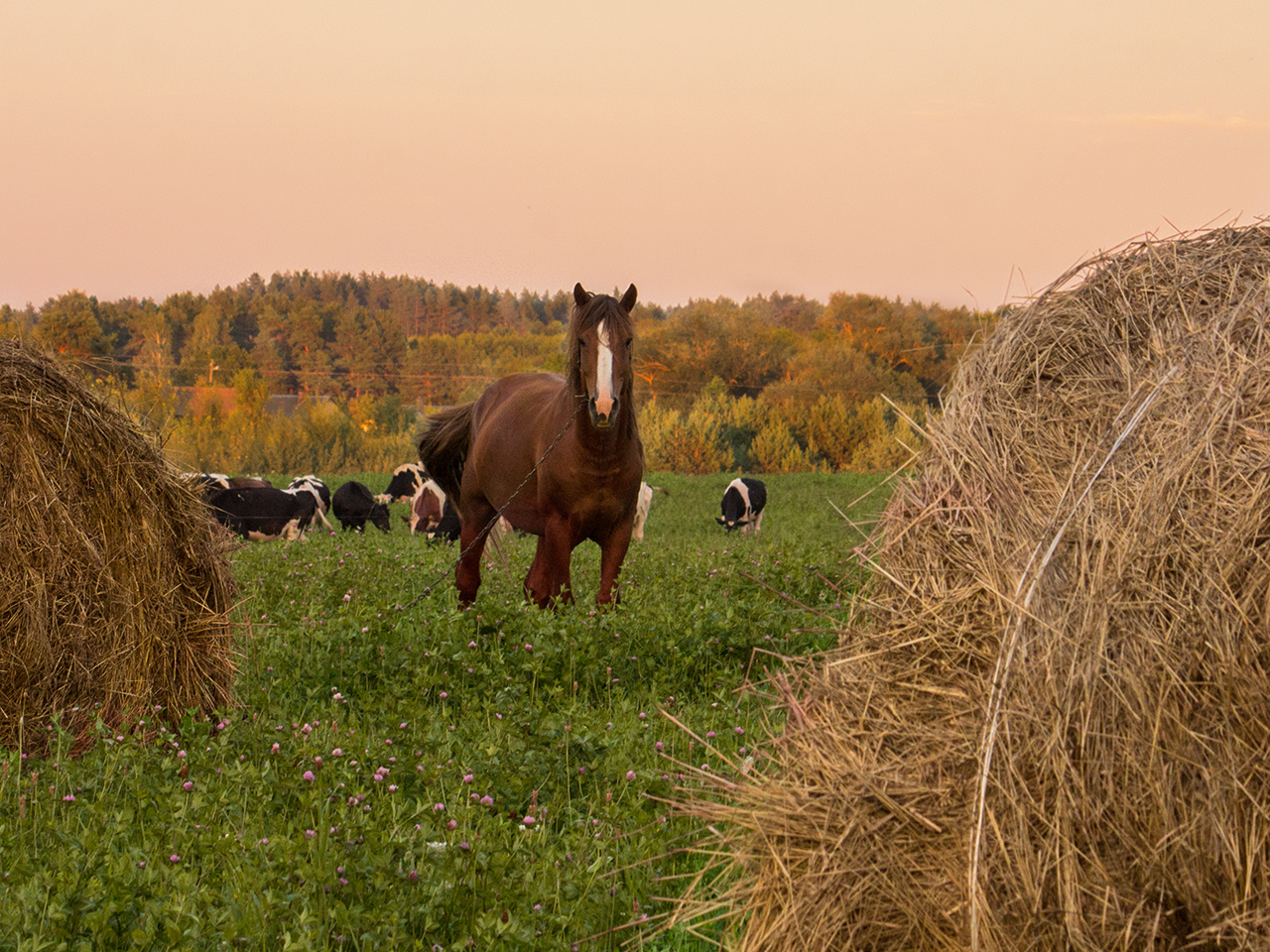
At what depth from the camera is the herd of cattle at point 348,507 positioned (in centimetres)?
2130

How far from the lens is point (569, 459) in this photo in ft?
27.7

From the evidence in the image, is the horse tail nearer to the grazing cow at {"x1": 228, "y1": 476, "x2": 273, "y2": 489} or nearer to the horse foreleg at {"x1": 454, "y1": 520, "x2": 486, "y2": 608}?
the horse foreleg at {"x1": 454, "y1": 520, "x2": 486, "y2": 608}

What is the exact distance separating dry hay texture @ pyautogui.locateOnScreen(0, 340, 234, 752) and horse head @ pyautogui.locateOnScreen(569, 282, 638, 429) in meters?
3.02

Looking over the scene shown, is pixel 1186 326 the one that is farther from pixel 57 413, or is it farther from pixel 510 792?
pixel 57 413

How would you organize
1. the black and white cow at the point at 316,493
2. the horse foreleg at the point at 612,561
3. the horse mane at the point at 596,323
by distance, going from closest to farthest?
the horse mane at the point at 596,323
the horse foreleg at the point at 612,561
the black and white cow at the point at 316,493

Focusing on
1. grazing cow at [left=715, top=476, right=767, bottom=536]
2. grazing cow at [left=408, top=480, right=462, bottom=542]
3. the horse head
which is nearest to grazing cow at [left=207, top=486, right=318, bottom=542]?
grazing cow at [left=408, top=480, right=462, bottom=542]

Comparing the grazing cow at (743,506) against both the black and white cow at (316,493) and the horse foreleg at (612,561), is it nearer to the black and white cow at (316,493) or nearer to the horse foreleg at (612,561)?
the black and white cow at (316,493)

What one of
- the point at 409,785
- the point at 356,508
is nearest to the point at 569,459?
the point at 409,785

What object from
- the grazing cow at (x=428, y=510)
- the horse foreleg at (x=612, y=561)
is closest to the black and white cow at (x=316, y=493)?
the grazing cow at (x=428, y=510)

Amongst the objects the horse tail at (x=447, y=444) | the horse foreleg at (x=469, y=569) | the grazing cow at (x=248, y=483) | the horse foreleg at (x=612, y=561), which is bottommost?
the grazing cow at (x=248, y=483)

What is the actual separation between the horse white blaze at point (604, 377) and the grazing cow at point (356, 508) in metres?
17.4

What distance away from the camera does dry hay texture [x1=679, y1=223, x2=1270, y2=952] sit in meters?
2.66

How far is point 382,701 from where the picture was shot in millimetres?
6023

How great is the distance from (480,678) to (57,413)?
9.50 feet
